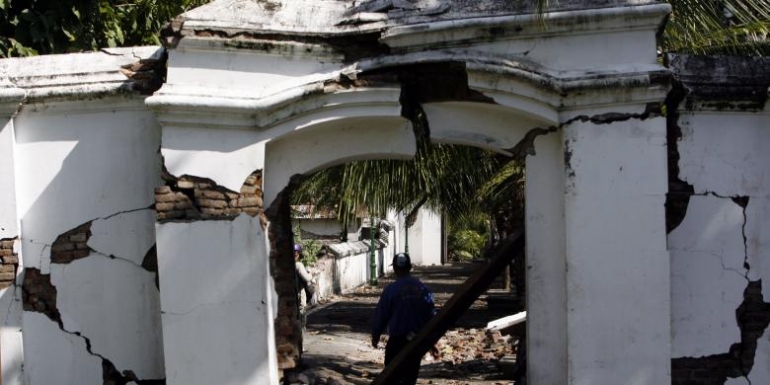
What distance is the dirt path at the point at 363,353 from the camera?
27.7 ft

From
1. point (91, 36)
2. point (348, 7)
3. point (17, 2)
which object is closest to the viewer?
point (348, 7)

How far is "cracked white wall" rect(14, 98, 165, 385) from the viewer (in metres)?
6.48

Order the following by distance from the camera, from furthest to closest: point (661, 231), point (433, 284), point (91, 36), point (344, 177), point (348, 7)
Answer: point (433, 284)
point (344, 177)
point (91, 36)
point (348, 7)
point (661, 231)

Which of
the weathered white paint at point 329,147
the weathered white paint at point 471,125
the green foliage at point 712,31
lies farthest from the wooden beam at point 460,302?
the green foliage at point 712,31

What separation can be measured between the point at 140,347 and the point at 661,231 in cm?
371

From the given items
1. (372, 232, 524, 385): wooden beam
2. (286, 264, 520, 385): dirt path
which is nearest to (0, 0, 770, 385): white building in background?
(372, 232, 524, 385): wooden beam

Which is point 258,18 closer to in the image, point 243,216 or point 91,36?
point 243,216

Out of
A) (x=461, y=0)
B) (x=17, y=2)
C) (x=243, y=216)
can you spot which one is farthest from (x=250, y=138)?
(x=17, y=2)

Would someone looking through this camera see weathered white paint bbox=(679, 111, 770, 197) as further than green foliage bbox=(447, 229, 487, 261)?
No

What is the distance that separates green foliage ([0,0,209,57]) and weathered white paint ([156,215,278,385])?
3.93 meters

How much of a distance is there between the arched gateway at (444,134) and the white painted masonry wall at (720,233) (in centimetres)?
31

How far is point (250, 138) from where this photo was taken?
20.2ft

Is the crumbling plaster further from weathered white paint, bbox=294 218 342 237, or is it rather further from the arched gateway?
weathered white paint, bbox=294 218 342 237

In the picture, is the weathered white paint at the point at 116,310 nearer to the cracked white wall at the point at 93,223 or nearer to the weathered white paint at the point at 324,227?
the cracked white wall at the point at 93,223
